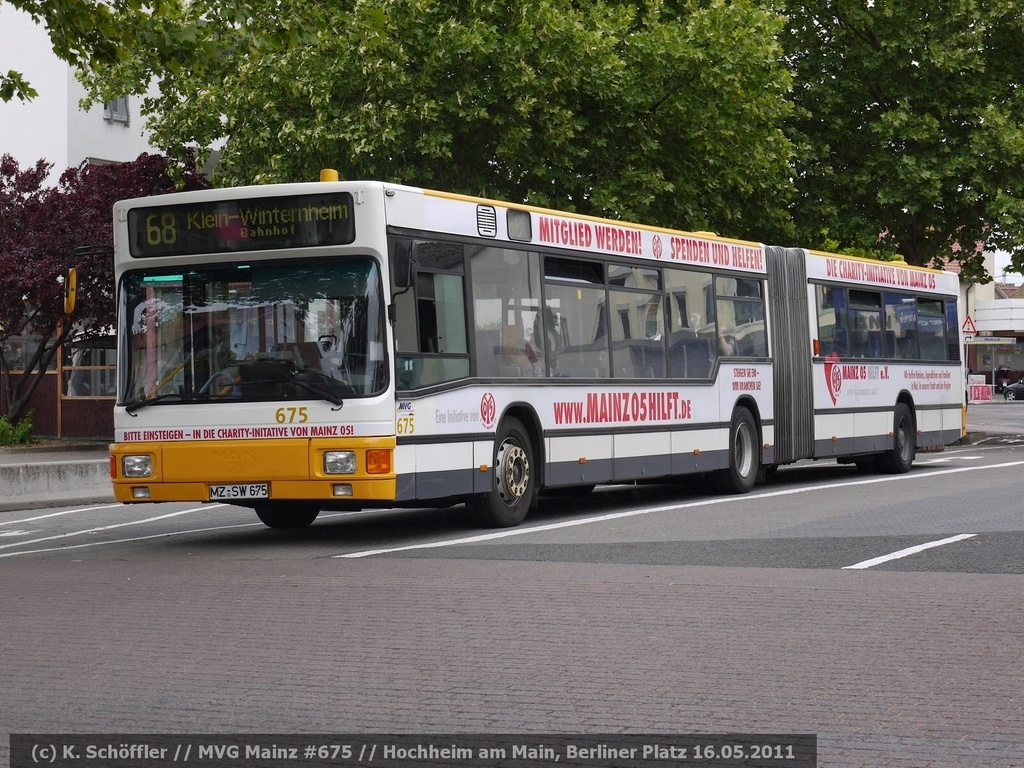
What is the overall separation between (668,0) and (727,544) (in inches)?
756

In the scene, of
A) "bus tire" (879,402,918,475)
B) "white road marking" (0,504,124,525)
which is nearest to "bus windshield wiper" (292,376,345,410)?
"white road marking" (0,504,124,525)

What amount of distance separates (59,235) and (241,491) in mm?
18344

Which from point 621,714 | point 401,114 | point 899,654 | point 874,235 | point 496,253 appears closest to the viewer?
point 621,714

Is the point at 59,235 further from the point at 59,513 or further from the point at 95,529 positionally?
the point at 95,529

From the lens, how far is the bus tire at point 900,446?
22.8 metres

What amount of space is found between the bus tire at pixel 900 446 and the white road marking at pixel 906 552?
9986 mm

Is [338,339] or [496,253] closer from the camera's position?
[338,339]

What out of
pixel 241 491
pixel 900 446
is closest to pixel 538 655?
pixel 241 491

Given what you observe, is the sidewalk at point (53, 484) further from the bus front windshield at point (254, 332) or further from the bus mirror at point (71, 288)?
the bus front windshield at point (254, 332)

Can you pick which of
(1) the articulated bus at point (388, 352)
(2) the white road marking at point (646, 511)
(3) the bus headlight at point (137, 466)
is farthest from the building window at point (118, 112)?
(3) the bus headlight at point (137, 466)

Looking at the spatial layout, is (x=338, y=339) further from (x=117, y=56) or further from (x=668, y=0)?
(x=668, y=0)

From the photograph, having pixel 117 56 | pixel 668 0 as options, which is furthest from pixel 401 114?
pixel 117 56

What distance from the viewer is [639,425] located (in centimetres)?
1678

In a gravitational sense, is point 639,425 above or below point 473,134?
below
